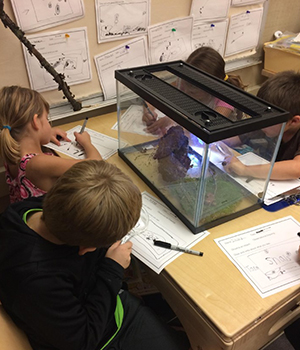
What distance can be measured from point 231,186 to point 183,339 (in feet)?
1.54

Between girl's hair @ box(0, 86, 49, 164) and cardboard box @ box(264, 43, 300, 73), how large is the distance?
4.83 ft

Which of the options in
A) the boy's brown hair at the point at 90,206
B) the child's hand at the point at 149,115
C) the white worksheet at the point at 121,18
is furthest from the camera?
the white worksheet at the point at 121,18

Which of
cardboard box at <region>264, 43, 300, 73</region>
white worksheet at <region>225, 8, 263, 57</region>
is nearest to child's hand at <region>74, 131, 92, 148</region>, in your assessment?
white worksheet at <region>225, 8, 263, 57</region>

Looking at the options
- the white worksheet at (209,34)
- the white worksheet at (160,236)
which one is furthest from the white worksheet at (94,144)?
the white worksheet at (209,34)

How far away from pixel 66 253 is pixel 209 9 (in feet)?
4.68

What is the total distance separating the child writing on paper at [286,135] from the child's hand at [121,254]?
1.21 ft

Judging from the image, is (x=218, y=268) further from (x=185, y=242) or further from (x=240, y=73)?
(x=240, y=73)

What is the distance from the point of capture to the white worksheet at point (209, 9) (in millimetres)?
1500

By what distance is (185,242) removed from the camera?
2.66ft

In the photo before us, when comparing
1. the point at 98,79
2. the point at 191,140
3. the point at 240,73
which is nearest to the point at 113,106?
the point at 98,79

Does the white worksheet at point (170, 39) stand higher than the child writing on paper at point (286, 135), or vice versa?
the white worksheet at point (170, 39)

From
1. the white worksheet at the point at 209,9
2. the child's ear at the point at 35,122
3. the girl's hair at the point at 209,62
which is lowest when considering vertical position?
the child's ear at the point at 35,122

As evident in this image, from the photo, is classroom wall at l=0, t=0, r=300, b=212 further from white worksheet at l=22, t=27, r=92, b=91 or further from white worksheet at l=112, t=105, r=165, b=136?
white worksheet at l=112, t=105, r=165, b=136

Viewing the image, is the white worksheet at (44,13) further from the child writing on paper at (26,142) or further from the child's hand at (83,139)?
the child's hand at (83,139)
